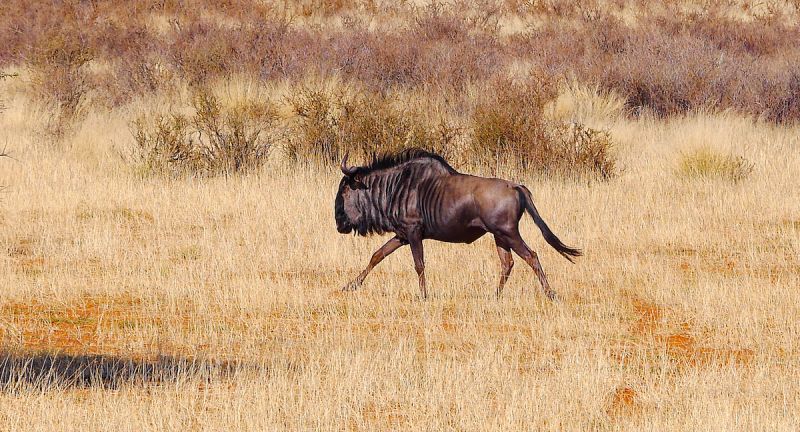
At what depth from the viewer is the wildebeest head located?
9469mm

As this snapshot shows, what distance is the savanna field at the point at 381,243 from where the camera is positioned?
6414 mm

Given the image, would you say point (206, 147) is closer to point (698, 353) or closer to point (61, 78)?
point (61, 78)

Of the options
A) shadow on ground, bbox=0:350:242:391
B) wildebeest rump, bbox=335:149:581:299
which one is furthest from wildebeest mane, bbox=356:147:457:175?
shadow on ground, bbox=0:350:242:391

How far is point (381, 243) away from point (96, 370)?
5.71 m

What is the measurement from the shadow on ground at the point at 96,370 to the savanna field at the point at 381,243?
3 centimetres

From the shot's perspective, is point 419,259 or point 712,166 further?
point 712,166

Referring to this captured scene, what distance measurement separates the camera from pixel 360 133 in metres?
16.5

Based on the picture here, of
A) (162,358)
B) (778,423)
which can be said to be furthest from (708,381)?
(162,358)

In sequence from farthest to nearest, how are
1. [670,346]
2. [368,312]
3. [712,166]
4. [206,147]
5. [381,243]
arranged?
[206,147]
[712,166]
[381,243]
[368,312]
[670,346]

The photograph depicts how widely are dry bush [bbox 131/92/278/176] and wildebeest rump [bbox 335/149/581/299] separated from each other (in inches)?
249

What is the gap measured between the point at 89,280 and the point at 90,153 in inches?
272

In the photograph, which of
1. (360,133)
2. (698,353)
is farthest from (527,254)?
(360,133)

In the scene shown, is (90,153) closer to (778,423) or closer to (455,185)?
(455,185)

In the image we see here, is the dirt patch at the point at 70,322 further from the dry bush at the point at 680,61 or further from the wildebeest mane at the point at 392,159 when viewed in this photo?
the dry bush at the point at 680,61
